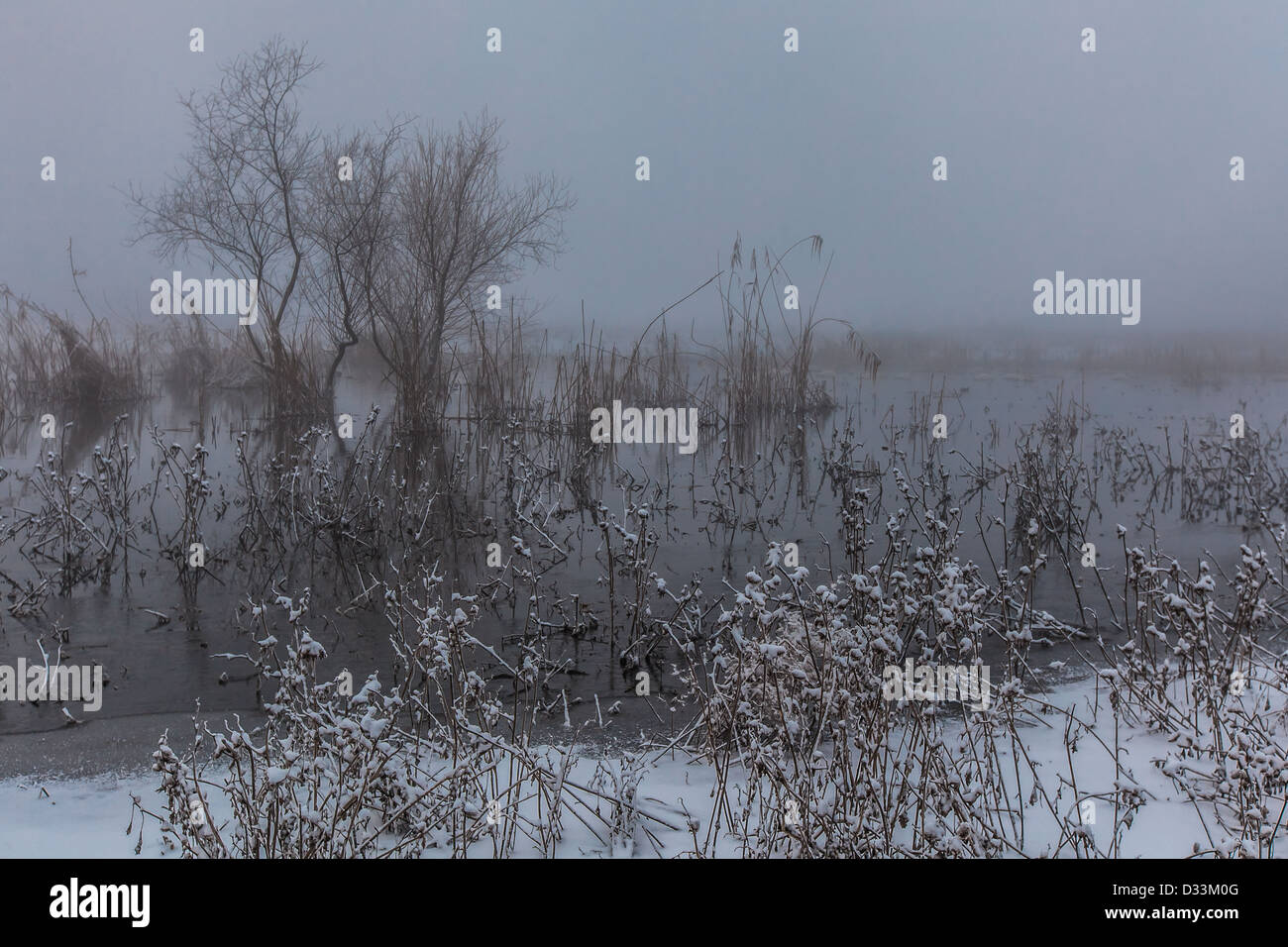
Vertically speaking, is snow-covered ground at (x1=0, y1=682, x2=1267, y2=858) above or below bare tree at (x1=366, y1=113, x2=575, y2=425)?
below

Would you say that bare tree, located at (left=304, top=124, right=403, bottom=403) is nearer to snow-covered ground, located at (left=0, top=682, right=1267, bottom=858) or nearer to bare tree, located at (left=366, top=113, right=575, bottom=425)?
bare tree, located at (left=366, top=113, right=575, bottom=425)

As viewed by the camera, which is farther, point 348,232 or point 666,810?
point 348,232

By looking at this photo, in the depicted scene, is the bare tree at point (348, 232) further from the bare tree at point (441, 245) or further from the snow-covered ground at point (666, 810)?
the snow-covered ground at point (666, 810)

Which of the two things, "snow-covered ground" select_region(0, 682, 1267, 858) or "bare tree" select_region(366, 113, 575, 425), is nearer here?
"snow-covered ground" select_region(0, 682, 1267, 858)

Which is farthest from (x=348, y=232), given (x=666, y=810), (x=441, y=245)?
(x=666, y=810)

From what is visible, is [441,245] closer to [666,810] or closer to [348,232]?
[348,232]

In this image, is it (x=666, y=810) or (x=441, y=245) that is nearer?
(x=666, y=810)

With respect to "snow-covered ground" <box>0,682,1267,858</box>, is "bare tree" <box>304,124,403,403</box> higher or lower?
higher

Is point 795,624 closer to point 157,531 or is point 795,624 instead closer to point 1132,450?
point 157,531

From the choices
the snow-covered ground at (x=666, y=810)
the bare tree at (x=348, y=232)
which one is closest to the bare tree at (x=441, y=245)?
the bare tree at (x=348, y=232)

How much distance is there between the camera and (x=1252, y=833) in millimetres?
2016

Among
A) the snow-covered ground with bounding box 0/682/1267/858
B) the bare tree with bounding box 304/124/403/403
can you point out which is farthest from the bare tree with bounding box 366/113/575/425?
the snow-covered ground with bounding box 0/682/1267/858

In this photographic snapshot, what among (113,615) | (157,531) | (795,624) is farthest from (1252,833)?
(157,531)
